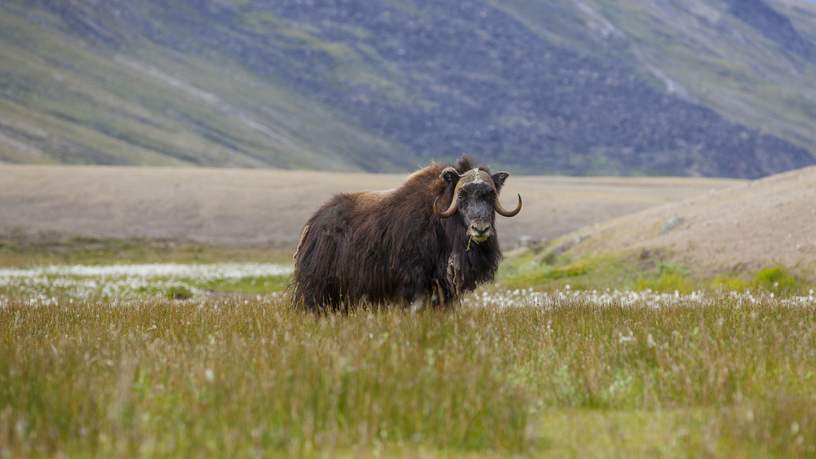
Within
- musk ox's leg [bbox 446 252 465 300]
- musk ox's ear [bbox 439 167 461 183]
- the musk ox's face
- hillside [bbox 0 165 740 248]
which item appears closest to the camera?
the musk ox's face

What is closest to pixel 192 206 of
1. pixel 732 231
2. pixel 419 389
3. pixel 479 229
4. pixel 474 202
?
pixel 732 231

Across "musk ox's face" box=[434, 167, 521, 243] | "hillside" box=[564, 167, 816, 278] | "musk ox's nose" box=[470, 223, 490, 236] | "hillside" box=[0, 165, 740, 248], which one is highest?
"musk ox's face" box=[434, 167, 521, 243]

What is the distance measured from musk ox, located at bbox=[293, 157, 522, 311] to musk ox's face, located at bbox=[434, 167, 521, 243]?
0.01 metres

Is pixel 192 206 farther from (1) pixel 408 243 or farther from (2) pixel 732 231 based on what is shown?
(1) pixel 408 243

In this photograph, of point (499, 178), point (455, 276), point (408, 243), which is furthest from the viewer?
point (499, 178)

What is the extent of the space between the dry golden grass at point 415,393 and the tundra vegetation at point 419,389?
18 mm

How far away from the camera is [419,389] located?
738 cm

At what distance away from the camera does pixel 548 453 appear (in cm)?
672

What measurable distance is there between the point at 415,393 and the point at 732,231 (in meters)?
19.1

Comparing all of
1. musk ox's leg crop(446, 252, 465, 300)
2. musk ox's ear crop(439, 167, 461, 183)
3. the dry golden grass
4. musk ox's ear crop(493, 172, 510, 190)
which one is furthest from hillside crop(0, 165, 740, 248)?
the dry golden grass

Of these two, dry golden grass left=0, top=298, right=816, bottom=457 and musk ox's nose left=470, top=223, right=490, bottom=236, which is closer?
dry golden grass left=0, top=298, right=816, bottom=457

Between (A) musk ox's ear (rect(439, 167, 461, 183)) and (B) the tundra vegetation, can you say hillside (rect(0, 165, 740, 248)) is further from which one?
(B) the tundra vegetation

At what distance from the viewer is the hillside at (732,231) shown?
22719mm

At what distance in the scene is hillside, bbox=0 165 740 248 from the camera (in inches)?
2190
